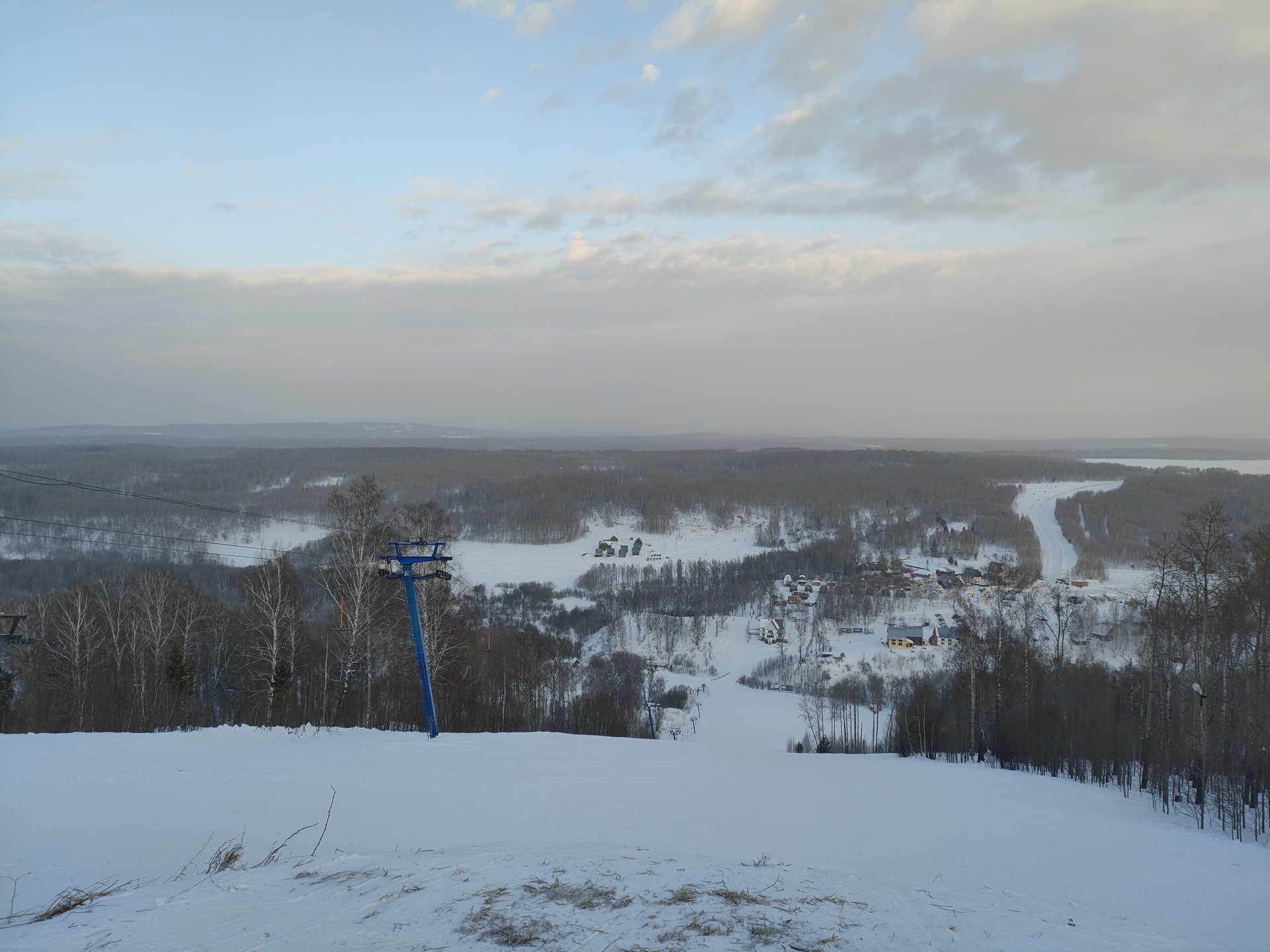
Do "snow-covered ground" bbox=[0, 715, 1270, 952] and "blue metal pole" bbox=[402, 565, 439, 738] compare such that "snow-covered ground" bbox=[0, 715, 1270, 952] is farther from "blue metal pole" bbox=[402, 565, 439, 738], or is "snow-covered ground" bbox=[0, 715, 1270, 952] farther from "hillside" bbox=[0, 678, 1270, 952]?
"blue metal pole" bbox=[402, 565, 439, 738]

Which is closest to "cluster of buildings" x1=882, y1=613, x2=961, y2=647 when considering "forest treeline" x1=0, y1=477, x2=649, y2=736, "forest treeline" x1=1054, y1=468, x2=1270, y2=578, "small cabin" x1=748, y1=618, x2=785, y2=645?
"small cabin" x1=748, y1=618, x2=785, y2=645

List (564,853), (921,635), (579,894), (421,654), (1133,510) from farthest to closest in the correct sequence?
(1133,510)
(921,635)
(421,654)
(564,853)
(579,894)

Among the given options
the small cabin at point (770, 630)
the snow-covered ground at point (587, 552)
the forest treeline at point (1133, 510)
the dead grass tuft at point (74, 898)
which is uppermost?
the dead grass tuft at point (74, 898)

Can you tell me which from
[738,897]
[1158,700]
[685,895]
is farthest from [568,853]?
[1158,700]

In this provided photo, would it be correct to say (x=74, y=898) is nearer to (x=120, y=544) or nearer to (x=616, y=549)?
(x=120, y=544)

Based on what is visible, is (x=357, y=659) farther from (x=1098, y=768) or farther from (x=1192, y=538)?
(x=1098, y=768)

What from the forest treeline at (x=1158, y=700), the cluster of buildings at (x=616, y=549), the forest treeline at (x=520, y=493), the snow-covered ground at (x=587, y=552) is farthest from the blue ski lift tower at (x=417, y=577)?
the cluster of buildings at (x=616, y=549)

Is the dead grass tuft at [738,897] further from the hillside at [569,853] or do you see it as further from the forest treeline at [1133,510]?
the forest treeline at [1133,510]
